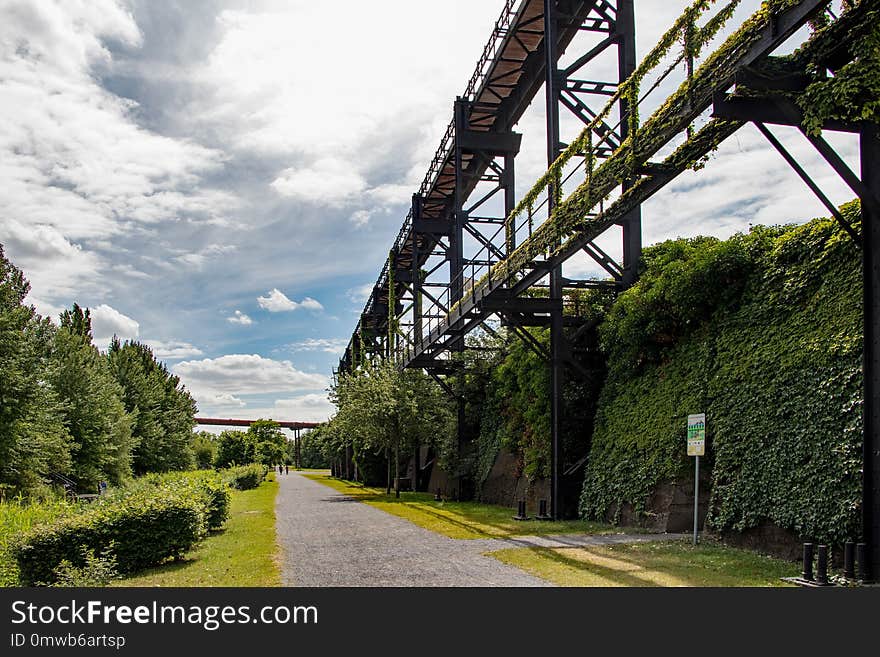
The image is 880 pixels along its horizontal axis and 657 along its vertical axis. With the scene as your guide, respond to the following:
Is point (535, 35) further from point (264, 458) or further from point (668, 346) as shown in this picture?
point (264, 458)

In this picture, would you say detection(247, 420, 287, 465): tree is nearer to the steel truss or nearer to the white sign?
the white sign

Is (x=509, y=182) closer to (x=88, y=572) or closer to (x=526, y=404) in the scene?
(x=526, y=404)

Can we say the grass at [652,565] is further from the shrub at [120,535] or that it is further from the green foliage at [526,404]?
the green foliage at [526,404]

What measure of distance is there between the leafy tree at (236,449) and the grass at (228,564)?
5304 cm

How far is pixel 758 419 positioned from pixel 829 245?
10.2 ft

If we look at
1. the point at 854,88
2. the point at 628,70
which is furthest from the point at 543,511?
the point at 854,88

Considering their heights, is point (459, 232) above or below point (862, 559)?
above

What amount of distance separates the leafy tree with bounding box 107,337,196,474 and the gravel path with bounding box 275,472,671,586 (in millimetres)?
35751

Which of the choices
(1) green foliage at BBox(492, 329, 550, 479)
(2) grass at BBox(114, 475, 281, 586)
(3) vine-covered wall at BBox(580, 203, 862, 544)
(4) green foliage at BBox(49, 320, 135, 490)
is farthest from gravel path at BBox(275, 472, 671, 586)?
(4) green foliage at BBox(49, 320, 135, 490)

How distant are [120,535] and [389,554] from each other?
14.4 ft

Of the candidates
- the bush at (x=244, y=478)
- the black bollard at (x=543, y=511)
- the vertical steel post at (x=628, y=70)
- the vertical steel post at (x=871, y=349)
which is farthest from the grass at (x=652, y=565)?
the bush at (x=244, y=478)

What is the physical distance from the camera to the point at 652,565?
11172 mm

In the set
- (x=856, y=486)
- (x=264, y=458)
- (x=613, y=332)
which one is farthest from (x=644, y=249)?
(x=264, y=458)

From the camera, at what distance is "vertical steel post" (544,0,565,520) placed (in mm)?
19578
